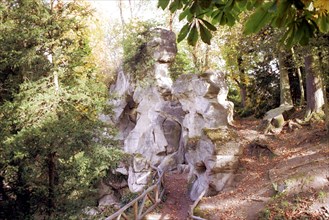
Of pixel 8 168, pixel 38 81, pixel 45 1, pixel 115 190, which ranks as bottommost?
pixel 115 190

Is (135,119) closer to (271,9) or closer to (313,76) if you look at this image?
(313,76)

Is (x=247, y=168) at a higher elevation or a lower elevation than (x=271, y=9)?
lower

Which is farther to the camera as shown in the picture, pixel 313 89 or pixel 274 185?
pixel 313 89

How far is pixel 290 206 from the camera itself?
774 cm

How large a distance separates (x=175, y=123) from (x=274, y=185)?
38.4ft

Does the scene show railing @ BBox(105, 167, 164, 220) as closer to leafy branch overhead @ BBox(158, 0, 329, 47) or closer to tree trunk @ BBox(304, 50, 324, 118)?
leafy branch overhead @ BBox(158, 0, 329, 47)

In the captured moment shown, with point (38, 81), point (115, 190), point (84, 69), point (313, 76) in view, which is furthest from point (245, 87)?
point (38, 81)

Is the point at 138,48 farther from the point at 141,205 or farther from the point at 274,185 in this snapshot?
the point at 274,185

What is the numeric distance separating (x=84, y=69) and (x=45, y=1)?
104 inches

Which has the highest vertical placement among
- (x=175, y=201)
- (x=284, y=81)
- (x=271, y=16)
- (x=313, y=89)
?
(x=271, y=16)

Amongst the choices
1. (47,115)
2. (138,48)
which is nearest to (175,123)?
(138,48)

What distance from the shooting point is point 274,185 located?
9.12 metres

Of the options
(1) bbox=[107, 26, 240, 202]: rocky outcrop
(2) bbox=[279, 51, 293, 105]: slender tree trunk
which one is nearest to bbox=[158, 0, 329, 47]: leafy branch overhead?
(1) bbox=[107, 26, 240, 202]: rocky outcrop

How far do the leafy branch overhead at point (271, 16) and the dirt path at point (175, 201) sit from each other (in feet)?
28.1
